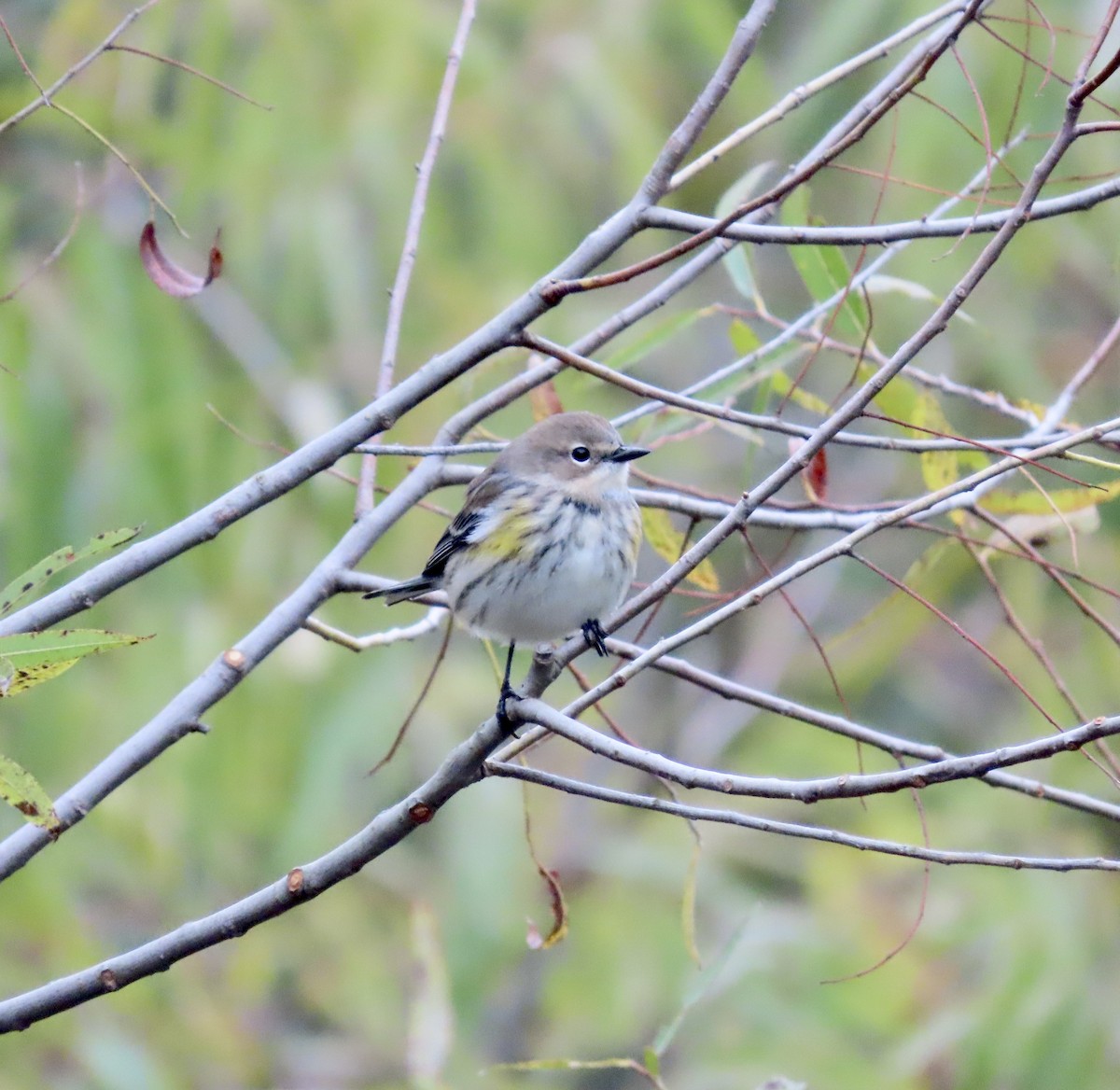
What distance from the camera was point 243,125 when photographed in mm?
4422

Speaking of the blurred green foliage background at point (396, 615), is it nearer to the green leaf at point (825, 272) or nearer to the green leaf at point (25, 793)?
the green leaf at point (825, 272)

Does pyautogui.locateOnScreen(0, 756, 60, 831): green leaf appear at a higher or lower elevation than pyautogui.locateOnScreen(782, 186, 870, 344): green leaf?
lower

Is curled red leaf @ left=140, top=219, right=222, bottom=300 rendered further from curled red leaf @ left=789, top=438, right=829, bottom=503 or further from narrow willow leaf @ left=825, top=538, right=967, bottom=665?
narrow willow leaf @ left=825, top=538, right=967, bottom=665

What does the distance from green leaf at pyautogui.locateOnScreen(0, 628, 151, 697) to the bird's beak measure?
1.66 meters

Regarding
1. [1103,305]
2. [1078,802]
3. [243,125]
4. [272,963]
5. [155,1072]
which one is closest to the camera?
[1078,802]

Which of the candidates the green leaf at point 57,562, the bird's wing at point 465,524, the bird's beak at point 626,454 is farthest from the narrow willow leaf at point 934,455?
the green leaf at point 57,562

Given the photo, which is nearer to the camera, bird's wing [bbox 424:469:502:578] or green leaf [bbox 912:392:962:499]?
green leaf [bbox 912:392:962:499]

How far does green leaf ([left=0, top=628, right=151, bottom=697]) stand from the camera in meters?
1.89

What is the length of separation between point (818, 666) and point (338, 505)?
15.8ft

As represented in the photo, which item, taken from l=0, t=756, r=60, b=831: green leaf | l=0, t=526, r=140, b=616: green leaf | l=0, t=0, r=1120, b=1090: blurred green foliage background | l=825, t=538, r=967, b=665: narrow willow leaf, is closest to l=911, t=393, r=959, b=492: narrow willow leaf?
l=825, t=538, r=967, b=665: narrow willow leaf

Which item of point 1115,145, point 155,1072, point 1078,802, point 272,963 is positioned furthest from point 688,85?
point 1078,802

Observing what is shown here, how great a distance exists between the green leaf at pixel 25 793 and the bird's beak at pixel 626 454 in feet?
5.83

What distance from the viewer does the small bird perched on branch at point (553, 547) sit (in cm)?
337

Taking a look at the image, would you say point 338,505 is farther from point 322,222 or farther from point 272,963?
point 272,963
